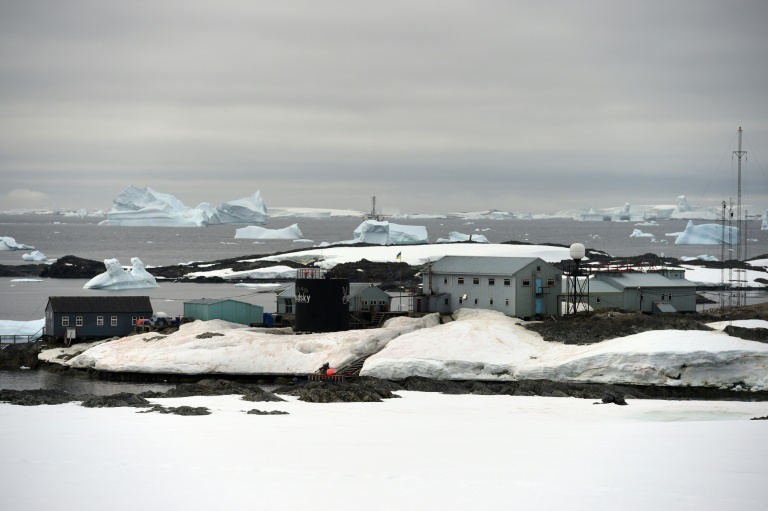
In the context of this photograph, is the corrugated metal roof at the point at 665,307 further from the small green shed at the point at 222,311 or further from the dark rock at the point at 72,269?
the dark rock at the point at 72,269

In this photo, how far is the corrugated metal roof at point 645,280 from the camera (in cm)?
5572

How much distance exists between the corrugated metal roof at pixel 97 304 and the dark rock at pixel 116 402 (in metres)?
21.1

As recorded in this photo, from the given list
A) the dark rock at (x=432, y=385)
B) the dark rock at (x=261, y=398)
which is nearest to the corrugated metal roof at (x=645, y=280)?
the dark rock at (x=432, y=385)

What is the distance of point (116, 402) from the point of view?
1120 inches

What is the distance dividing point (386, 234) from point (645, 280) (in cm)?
8473

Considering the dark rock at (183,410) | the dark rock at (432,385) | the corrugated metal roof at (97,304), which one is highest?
the corrugated metal roof at (97,304)

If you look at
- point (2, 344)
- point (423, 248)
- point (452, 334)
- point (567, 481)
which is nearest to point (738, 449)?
point (567, 481)

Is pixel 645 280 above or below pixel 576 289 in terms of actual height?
above

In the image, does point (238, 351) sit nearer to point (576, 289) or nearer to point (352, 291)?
point (352, 291)

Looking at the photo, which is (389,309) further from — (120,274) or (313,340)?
(120,274)

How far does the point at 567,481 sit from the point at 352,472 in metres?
4.00

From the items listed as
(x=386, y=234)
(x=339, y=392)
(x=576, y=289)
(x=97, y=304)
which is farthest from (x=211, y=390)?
(x=386, y=234)

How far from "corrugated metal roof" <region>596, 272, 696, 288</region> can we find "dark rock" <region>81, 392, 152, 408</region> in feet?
111

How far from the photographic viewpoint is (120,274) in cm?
8412
